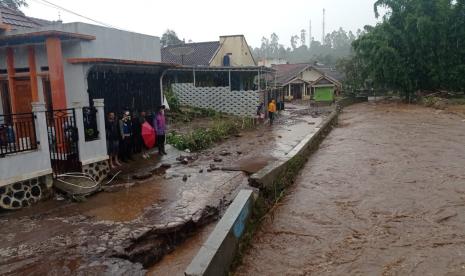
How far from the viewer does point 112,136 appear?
10.9m

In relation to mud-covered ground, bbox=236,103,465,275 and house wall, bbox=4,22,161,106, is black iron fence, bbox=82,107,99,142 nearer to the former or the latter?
house wall, bbox=4,22,161,106

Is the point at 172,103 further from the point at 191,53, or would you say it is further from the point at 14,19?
the point at 191,53

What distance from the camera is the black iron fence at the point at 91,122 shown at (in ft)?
33.0

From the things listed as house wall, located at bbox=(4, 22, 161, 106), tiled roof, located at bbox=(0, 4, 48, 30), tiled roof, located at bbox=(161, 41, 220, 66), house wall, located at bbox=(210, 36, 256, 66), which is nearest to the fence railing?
house wall, located at bbox=(4, 22, 161, 106)

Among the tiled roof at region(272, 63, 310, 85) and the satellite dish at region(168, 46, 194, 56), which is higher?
the satellite dish at region(168, 46, 194, 56)

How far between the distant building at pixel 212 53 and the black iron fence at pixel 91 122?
24614 mm

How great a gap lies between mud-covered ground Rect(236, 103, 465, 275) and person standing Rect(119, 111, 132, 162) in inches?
204

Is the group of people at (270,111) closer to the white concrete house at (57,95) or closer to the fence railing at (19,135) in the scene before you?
the white concrete house at (57,95)

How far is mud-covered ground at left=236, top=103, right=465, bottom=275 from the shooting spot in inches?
229

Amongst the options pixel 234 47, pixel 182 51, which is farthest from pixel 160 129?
pixel 234 47

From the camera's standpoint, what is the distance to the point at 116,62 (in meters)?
11.3

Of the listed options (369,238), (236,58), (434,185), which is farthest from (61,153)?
(236,58)

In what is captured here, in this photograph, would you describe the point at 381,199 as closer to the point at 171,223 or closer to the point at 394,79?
the point at 171,223

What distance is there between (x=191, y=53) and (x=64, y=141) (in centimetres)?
2824
